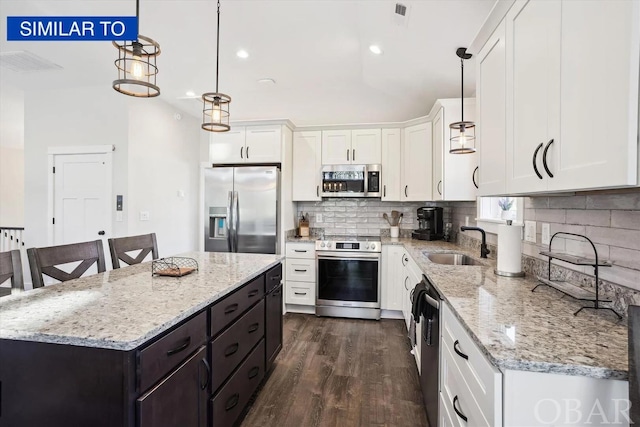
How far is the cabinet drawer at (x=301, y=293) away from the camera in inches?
149

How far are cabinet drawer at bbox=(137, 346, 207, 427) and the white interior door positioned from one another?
3277mm

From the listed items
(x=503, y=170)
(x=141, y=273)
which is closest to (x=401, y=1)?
(x=503, y=170)

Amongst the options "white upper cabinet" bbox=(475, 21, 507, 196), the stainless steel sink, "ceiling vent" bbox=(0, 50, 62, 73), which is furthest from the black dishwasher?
"ceiling vent" bbox=(0, 50, 62, 73)

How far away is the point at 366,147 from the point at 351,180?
1.55 feet

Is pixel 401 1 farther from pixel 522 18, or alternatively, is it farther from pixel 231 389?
pixel 231 389

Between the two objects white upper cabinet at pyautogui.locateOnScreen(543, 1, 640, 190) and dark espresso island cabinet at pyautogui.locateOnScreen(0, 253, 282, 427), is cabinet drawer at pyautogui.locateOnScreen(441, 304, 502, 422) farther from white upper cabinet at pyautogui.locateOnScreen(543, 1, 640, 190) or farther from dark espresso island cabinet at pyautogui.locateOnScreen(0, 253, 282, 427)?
dark espresso island cabinet at pyautogui.locateOnScreen(0, 253, 282, 427)

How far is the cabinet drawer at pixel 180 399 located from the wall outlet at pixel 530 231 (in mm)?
1911

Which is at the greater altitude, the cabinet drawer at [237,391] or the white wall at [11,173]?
the white wall at [11,173]

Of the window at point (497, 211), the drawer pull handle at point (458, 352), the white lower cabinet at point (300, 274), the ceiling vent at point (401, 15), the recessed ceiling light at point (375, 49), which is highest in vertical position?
the recessed ceiling light at point (375, 49)

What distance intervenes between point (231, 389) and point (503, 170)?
1.79 m

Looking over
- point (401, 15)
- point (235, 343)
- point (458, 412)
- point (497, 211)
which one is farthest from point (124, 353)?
point (497, 211)

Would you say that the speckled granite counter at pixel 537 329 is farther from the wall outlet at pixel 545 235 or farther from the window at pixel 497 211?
the window at pixel 497 211

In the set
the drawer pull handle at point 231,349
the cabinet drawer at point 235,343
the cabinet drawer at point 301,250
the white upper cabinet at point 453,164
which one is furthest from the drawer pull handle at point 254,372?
the white upper cabinet at point 453,164

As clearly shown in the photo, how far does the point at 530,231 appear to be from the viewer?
188 cm
